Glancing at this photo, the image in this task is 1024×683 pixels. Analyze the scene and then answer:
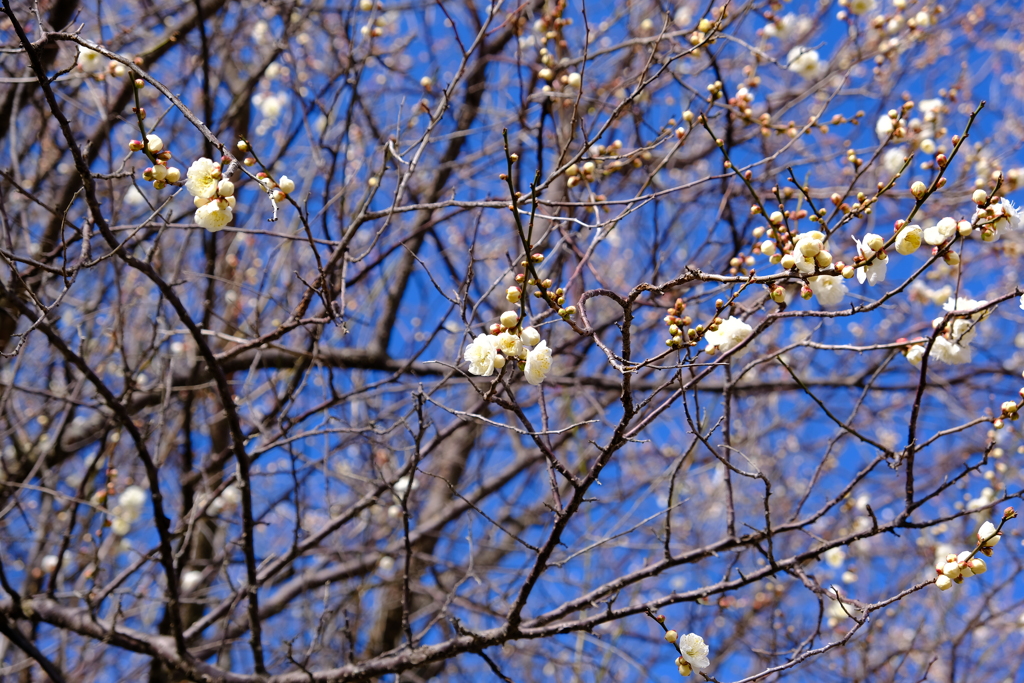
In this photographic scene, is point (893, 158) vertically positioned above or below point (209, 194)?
above

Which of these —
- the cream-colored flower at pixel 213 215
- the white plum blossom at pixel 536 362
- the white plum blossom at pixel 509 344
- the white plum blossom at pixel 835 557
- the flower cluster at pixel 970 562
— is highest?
the white plum blossom at pixel 835 557

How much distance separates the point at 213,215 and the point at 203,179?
0.10 metres

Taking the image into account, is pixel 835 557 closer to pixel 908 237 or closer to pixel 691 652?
pixel 691 652

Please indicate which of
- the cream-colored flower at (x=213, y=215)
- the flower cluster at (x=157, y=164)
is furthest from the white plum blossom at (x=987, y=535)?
the flower cluster at (x=157, y=164)

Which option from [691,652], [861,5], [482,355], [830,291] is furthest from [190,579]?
[861,5]

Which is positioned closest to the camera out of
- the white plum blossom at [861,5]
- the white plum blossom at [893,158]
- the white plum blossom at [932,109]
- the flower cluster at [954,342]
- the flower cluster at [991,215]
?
the flower cluster at [991,215]

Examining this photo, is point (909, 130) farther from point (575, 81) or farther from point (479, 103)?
point (479, 103)

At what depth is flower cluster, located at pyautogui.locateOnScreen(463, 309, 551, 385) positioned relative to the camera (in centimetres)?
162

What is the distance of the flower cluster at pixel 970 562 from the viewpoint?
168 centimetres

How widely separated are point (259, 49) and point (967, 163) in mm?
4168

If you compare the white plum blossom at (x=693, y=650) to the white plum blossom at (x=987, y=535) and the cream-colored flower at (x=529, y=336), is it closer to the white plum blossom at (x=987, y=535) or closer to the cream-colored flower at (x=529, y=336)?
the white plum blossom at (x=987, y=535)

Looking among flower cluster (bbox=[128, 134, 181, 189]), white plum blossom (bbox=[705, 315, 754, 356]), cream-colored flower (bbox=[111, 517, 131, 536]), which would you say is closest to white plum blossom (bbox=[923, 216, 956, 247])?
white plum blossom (bbox=[705, 315, 754, 356])

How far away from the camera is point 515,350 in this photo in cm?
162

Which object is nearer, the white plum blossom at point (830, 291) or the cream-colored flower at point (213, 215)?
the cream-colored flower at point (213, 215)
